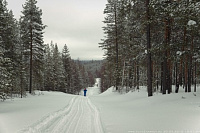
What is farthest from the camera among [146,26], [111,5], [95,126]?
[111,5]

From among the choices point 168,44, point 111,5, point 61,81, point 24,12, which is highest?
point 111,5

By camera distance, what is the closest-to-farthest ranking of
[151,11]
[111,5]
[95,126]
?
[95,126] → [151,11] → [111,5]

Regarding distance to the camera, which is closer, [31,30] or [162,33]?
[162,33]

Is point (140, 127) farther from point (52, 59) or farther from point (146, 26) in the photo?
Answer: point (52, 59)

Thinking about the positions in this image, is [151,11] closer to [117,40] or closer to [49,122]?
[49,122]

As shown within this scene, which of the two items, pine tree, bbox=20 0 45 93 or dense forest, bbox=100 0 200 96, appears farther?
pine tree, bbox=20 0 45 93

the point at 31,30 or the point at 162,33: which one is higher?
the point at 31,30

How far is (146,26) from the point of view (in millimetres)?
13055

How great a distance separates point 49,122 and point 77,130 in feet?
5.62

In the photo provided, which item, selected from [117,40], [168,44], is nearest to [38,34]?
[117,40]

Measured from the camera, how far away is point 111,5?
23.7 meters

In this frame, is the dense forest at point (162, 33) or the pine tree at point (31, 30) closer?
the dense forest at point (162, 33)

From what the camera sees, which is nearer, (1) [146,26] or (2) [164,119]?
(2) [164,119]

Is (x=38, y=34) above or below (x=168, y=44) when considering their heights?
above
